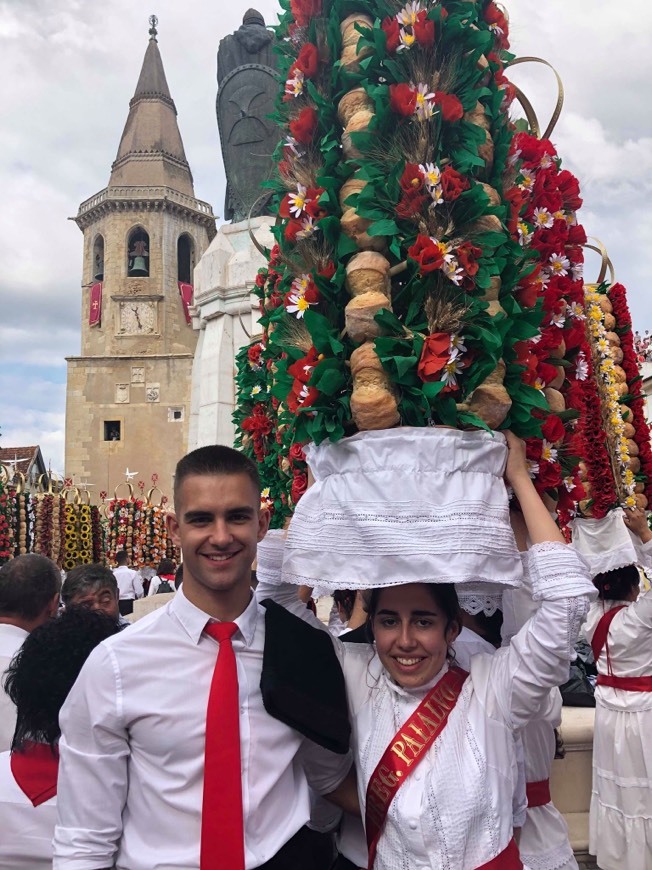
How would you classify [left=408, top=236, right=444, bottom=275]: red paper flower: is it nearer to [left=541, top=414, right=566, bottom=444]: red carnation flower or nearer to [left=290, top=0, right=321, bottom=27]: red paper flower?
[left=541, top=414, right=566, bottom=444]: red carnation flower

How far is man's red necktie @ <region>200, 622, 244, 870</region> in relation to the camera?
187cm

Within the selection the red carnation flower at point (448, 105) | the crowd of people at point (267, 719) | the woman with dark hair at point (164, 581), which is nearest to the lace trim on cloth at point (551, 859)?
the crowd of people at point (267, 719)

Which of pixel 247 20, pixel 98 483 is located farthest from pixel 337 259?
pixel 98 483

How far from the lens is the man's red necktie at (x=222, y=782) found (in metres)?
1.87

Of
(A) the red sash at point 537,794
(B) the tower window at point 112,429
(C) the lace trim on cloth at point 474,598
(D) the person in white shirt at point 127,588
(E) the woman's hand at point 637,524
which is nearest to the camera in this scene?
(C) the lace trim on cloth at point 474,598

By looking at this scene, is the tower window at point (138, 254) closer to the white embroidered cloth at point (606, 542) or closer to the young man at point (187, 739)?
the white embroidered cloth at point (606, 542)

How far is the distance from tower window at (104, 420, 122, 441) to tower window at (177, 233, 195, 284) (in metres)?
10.7

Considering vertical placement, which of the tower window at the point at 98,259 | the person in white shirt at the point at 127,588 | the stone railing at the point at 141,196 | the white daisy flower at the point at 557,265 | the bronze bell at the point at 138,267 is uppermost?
the stone railing at the point at 141,196

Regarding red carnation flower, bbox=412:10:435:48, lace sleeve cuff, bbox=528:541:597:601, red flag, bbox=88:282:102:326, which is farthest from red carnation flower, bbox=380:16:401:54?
red flag, bbox=88:282:102:326

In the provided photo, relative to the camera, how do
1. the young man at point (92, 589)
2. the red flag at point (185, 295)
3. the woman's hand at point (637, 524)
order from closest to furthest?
the woman's hand at point (637, 524)
the young man at point (92, 589)
the red flag at point (185, 295)

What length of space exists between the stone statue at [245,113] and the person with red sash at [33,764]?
12.6 m

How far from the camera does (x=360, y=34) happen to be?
2.56m

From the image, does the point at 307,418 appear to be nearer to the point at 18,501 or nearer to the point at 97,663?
the point at 97,663

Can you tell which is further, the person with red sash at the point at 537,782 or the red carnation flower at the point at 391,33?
the person with red sash at the point at 537,782
